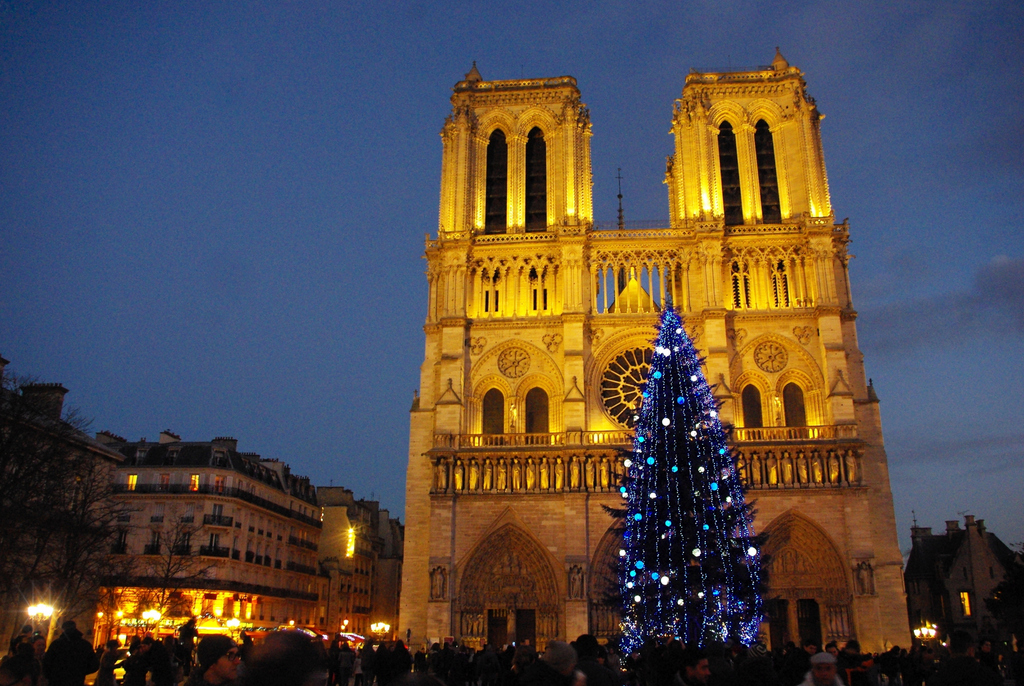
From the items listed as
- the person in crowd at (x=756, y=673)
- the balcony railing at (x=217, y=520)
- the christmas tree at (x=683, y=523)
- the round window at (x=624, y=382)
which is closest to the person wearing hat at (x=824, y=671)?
the person in crowd at (x=756, y=673)

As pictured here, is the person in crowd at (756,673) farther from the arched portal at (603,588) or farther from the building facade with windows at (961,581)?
the building facade with windows at (961,581)

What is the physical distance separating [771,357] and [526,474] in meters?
9.51

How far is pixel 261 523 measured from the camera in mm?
35812

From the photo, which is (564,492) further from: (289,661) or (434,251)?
(289,661)

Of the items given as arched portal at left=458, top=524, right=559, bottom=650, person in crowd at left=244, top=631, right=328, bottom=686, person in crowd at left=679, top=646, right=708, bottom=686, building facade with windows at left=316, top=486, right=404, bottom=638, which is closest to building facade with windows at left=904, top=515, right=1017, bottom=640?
arched portal at left=458, top=524, right=559, bottom=650

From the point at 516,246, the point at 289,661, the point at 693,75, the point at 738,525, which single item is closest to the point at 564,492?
the point at 516,246

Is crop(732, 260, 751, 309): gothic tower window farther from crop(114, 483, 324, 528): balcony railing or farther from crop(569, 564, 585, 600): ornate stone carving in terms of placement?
crop(114, 483, 324, 528): balcony railing

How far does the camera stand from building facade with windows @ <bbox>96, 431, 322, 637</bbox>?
30.1 meters

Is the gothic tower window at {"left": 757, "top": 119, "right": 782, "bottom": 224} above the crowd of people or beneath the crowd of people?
above

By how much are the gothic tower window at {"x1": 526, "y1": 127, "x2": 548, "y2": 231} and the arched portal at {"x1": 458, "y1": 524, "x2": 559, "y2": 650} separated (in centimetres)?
1196

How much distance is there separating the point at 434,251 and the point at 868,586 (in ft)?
60.9

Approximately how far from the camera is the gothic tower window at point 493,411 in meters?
30.7

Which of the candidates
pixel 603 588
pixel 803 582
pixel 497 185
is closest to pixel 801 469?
pixel 803 582

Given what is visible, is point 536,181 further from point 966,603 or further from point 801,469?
point 966,603
